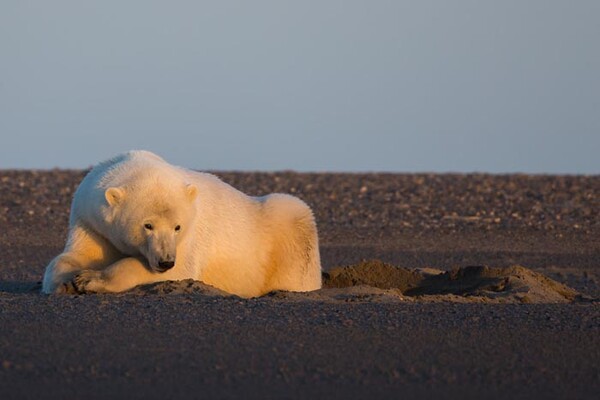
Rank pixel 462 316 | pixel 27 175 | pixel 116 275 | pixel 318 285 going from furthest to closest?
pixel 27 175 < pixel 318 285 < pixel 116 275 < pixel 462 316

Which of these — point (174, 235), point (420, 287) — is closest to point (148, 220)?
point (174, 235)

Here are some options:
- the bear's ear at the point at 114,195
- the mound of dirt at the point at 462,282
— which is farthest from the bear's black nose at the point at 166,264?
the mound of dirt at the point at 462,282

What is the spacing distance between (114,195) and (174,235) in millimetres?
535

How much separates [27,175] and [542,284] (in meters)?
21.5

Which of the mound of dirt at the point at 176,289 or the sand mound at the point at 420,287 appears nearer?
the mound of dirt at the point at 176,289

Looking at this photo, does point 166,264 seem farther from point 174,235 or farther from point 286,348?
point 286,348

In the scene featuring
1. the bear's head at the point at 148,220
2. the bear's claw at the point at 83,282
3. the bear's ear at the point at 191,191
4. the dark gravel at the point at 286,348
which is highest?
the bear's ear at the point at 191,191

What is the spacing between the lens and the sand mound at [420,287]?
29.2ft

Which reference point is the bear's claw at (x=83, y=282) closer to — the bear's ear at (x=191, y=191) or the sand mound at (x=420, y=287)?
the sand mound at (x=420, y=287)

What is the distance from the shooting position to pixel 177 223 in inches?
346

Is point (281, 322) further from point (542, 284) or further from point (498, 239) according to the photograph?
point (498, 239)

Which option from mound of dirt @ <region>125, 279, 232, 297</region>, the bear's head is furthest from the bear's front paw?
the bear's head

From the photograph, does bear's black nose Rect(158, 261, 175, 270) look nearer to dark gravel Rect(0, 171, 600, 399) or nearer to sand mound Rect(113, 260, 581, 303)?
sand mound Rect(113, 260, 581, 303)

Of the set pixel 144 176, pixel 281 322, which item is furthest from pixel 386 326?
pixel 144 176
